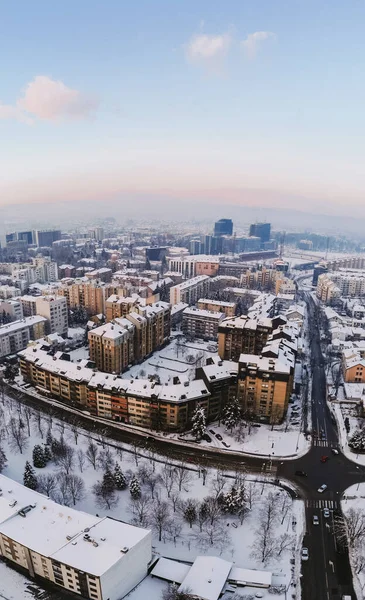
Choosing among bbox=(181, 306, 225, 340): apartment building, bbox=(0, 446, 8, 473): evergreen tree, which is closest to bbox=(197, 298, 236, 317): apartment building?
bbox=(181, 306, 225, 340): apartment building

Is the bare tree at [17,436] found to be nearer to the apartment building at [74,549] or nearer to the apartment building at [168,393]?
the apartment building at [168,393]

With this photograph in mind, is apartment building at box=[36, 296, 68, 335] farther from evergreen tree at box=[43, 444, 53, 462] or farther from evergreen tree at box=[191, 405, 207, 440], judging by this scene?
evergreen tree at box=[191, 405, 207, 440]

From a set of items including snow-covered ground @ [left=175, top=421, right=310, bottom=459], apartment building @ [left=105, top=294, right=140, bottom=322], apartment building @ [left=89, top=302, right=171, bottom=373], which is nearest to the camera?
snow-covered ground @ [left=175, top=421, right=310, bottom=459]

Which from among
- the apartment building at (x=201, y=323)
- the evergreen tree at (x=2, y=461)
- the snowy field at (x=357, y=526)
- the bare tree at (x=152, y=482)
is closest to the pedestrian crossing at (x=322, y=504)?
the snowy field at (x=357, y=526)

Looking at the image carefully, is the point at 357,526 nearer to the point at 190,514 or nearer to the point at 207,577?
the point at 190,514

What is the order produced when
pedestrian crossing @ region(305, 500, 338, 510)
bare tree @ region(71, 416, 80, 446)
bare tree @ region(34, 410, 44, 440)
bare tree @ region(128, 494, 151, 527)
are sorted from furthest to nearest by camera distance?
bare tree @ region(34, 410, 44, 440), bare tree @ region(71, 416, 80, 446), pedestrian crossing @ region(305, 500, 338, 510), bare tree @ region(128, 494, 151, 527)

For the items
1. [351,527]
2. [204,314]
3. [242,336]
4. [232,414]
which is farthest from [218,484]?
[204,314]

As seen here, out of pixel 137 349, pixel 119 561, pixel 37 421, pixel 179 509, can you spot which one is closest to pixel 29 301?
pixel 137 349

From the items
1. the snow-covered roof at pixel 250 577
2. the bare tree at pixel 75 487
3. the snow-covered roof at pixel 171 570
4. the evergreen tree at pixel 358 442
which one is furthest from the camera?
the evergreen tree at pixel 358 442
